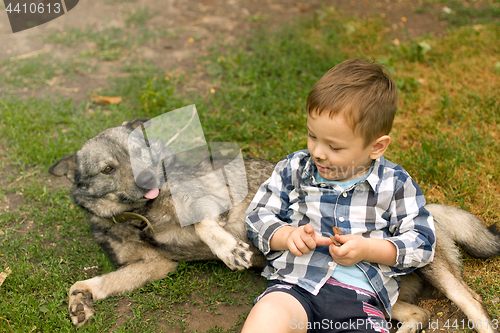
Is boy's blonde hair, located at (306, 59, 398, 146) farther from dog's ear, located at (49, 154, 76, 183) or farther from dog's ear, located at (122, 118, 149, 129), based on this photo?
dog's ear, located at (49, 154, 76, 183)

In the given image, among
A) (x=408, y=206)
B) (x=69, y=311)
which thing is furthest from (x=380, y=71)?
(x=69, y=311)

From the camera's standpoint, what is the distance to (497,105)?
4836 mm

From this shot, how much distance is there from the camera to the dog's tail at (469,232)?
306 cm

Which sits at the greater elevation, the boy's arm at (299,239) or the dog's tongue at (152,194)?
the boy's arm at (299,239)

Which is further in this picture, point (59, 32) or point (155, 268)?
point (59, 32)

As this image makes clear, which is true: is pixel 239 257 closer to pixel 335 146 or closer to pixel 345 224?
pixel 345 224

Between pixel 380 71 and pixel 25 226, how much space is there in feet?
11.9

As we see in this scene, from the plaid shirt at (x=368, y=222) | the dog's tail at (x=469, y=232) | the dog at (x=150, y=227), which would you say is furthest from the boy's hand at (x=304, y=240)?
the dog's tail at (x=469, y=232)

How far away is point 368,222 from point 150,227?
1848 mm

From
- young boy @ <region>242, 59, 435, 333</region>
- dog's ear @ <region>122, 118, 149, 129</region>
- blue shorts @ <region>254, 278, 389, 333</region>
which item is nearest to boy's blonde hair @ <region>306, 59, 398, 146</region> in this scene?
young boy @ <region>242, 59, 435, 333</region>

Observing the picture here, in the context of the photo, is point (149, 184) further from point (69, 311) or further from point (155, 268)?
point (69, 311)

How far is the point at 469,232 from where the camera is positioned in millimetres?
3096

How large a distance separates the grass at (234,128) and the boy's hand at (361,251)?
1.04 m

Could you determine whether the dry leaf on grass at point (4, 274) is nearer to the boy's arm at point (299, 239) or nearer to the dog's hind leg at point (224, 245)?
the dog's hind leg at point (224, 245)
